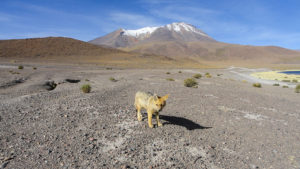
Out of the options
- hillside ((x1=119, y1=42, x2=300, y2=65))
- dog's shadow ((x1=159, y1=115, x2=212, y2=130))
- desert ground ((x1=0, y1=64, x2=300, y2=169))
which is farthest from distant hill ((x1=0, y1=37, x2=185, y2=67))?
hillside ((x1=119, y1=42, x2=300, y2=65))

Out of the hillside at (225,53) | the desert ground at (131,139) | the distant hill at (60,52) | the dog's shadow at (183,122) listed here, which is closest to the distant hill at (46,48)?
the distant hill at (60,52)

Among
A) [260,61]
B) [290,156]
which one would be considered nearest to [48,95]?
[290,156]

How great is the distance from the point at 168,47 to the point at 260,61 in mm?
86212

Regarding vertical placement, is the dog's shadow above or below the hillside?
below

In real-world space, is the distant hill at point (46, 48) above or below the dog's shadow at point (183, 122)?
above

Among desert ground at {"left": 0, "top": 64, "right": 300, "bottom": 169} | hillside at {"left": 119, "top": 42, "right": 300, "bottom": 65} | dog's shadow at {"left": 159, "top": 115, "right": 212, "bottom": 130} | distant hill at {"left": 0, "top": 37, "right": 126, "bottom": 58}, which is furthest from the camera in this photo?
hillside at {"left": 119, "top": 42, "right": 300, "bottom": 65}

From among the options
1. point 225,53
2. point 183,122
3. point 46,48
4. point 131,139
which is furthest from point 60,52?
point 225,53

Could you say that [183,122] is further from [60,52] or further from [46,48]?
[46,48]

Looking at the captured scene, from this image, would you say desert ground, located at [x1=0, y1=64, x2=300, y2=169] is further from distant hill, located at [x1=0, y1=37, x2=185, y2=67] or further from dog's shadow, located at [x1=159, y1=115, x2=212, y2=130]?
distant hill, located at [x1=0, y1=37, x2=185, y2=67]

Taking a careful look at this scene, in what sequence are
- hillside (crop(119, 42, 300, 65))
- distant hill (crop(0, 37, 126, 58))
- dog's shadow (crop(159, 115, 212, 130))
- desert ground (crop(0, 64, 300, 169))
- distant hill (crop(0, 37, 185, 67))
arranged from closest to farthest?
1. desert ground (crop(0, 64, 300, 169))
2. dog's shadow (crop(159, 115, 212, 130))
3. distant hill (crop(0, 37, 185, 67))
4. distant hill (crop(0, 37, 126, 58))
5. hillside (crop(119, 42, 300, 65))

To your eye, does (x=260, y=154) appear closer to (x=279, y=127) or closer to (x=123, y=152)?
(x=279, y=127)

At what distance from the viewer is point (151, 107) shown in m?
5.20

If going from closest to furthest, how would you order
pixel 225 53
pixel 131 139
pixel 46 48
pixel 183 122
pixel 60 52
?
pixel 131 139 < pixel 183 122 < pixel 60 52 < pixel 46 48 < pixel 225 53

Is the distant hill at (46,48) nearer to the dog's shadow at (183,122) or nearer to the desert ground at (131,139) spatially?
the desert ground at (131,139)
